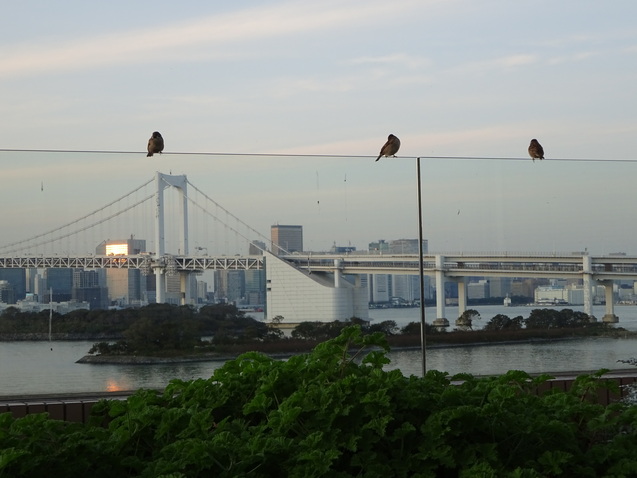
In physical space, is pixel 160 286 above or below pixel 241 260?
below

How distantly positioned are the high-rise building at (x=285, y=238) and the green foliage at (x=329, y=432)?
5.75 feet

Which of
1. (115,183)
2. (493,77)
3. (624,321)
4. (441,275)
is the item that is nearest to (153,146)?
(115,183)

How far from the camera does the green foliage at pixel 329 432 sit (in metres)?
1.95

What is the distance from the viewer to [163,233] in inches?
171

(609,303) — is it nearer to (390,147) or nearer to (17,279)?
(390,147)

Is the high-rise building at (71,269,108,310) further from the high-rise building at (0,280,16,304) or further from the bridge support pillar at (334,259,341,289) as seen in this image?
the bridge support pillar at (334,259,341,289)

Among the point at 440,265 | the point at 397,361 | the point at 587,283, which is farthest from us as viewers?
the point at 587,283

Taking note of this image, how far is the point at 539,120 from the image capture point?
29.8 feet

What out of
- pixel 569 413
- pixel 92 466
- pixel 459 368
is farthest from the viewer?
pixel 459 368

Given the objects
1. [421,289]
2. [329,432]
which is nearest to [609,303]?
[421,289]

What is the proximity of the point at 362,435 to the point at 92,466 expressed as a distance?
62 cm

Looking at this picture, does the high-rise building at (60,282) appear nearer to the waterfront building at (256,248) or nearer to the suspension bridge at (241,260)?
the suspension bridge at (241,260)

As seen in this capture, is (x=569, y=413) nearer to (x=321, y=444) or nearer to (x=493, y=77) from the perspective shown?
(x=321, y=444)

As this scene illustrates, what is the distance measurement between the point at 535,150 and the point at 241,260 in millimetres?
1529
